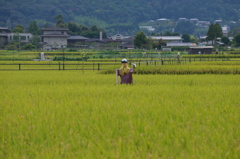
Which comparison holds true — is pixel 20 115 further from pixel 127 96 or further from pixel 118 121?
pixel 127 96

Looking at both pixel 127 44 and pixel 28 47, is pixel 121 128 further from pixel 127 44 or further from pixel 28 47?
pixel 127 44

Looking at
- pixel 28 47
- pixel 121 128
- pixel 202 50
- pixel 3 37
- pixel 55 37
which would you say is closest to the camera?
pixel 121 128

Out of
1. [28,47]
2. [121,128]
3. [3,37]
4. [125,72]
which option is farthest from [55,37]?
[121,128]

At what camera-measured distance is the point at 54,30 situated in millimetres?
85875

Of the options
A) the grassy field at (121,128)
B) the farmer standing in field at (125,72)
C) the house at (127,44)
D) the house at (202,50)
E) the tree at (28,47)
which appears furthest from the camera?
the house at (127,44)

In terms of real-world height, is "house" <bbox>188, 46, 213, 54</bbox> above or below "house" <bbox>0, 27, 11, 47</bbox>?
below

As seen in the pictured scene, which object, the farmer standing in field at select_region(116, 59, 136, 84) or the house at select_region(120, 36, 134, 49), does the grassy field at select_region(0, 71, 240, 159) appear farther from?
the house at select_region(120, 36, 134, 49)

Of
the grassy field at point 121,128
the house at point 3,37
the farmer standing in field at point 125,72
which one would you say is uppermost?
the house at point 3,37

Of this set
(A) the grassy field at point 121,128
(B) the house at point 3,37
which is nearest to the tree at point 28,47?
(B) the house at point 3,37

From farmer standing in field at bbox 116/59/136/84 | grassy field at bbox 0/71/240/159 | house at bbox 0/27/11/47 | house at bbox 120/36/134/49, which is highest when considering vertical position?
house at bbox 0/27/11/47

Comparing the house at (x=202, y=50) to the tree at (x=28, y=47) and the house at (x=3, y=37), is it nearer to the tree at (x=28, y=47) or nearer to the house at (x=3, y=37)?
the tree at (x=28, y=47)

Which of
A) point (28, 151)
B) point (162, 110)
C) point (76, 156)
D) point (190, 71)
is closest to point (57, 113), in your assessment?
point (162, 110)

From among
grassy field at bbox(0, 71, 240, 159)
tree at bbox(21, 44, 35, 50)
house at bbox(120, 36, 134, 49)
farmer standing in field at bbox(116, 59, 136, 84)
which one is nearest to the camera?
grassy field at bbox(0, 71, 240, 159)

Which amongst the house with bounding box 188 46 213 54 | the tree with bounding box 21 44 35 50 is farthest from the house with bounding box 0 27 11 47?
the house with bounding box 188 46 213 54
